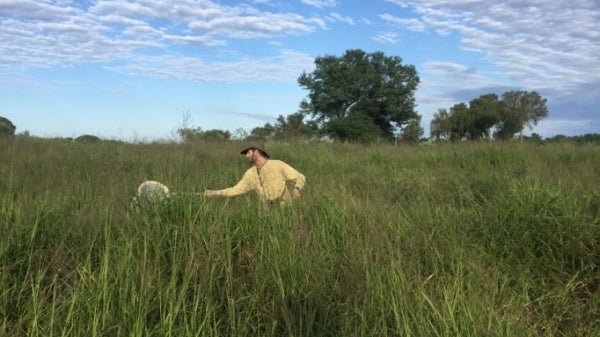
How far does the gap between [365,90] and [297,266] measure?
3983cm

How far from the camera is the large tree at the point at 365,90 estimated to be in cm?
4112

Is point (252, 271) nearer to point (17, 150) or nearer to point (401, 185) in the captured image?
point (401, 185)

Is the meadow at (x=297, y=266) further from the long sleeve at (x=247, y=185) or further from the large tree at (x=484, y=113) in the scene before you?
the large tree at (x=484, y=113)

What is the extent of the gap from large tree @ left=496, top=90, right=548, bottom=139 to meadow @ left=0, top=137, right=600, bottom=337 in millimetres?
45239

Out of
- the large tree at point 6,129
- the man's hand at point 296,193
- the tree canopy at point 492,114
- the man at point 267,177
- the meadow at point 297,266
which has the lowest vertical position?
the meadow at point 297,266

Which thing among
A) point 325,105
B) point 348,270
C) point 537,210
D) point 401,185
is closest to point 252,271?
point 348,270

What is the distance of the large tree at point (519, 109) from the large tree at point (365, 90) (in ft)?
36.7

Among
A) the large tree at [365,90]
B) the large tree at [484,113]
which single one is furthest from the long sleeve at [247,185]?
the large tree at [484,113]

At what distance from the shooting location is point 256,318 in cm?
295

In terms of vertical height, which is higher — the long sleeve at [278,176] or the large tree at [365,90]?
the large tree at [365,90]

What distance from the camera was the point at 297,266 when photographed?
3.28 meters

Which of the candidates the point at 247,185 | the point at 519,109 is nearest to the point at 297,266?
the point at 247,185

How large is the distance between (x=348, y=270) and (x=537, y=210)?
2.13 m

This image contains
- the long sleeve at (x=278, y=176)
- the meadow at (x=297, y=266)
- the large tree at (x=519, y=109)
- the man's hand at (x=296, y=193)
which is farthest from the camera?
the large tree at (x=519, y=109)
